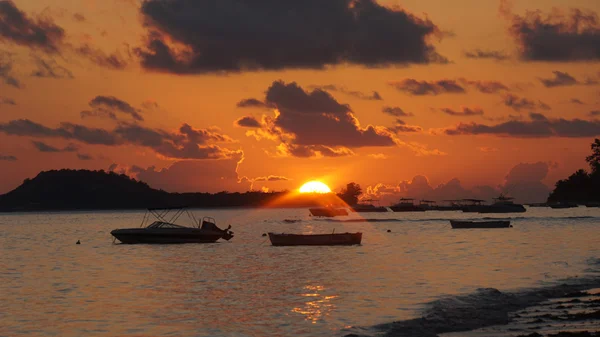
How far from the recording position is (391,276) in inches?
2584

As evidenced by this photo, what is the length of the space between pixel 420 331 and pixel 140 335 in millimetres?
14239

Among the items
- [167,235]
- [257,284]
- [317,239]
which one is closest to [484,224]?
[317,239]

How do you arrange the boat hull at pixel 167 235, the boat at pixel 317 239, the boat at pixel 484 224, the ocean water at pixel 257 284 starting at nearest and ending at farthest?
the ocean water at pixel 257 284 → the boat hull at pixel 167 235 → the boat at pixel 317 239 → the boat at pixel 484 224

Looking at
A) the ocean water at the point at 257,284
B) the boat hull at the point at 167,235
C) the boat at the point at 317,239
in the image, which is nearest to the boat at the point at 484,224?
the ocean water at the point at 257,284

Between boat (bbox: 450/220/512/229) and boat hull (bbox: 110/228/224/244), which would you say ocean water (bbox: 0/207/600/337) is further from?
boat (bbox: 450/220/512/229)

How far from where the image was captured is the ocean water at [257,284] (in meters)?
41.4

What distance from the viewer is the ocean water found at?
136 ft

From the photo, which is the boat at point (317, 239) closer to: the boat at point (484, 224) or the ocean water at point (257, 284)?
the ocean water at point (257, 284)

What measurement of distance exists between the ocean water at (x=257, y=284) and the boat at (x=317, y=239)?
1438mm

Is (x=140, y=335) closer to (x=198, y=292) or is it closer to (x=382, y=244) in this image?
(x=198, y=292)

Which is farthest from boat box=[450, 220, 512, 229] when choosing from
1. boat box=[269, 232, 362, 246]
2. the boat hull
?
the boat hull

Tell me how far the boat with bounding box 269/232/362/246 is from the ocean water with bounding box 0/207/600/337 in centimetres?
144

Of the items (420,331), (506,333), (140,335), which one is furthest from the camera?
(140,335)

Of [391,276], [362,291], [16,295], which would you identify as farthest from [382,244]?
[16,295]
